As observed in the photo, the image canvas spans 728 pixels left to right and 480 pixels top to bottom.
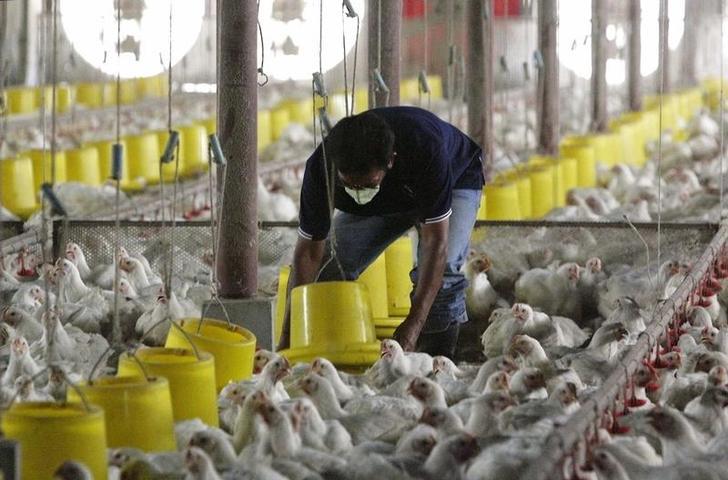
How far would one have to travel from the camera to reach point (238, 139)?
5.81 m

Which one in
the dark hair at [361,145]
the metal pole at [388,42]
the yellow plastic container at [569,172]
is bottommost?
the yellow plastic container at [569,172]

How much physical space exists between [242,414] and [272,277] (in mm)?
2684

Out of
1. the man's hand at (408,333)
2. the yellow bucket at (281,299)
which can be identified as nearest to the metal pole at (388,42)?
the yellow bucket at (281,299)

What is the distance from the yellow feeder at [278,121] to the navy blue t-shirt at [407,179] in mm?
8288

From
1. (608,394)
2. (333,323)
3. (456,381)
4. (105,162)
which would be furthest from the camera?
(105,162)

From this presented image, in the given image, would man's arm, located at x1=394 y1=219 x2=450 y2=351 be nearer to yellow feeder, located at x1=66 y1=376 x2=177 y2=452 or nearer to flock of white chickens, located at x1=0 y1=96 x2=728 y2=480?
flock of white chickens, located at x1=0 y1=96 x2=728 y2=480

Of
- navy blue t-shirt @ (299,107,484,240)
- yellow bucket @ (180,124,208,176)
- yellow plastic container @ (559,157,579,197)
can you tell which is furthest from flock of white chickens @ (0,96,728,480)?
yellow bucket @ (180,124,208,176)

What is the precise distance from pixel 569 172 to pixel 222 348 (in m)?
6.02

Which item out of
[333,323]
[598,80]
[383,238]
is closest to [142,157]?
[598,80]

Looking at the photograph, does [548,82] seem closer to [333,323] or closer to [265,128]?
[265,128]

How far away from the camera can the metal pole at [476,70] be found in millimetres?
9336

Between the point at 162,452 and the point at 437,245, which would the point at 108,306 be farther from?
the point at 162,452

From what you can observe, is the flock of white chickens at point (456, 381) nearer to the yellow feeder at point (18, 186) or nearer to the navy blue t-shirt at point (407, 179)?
the navy blue t-shirt at point (407, 179)

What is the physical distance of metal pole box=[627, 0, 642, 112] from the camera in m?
14.8
